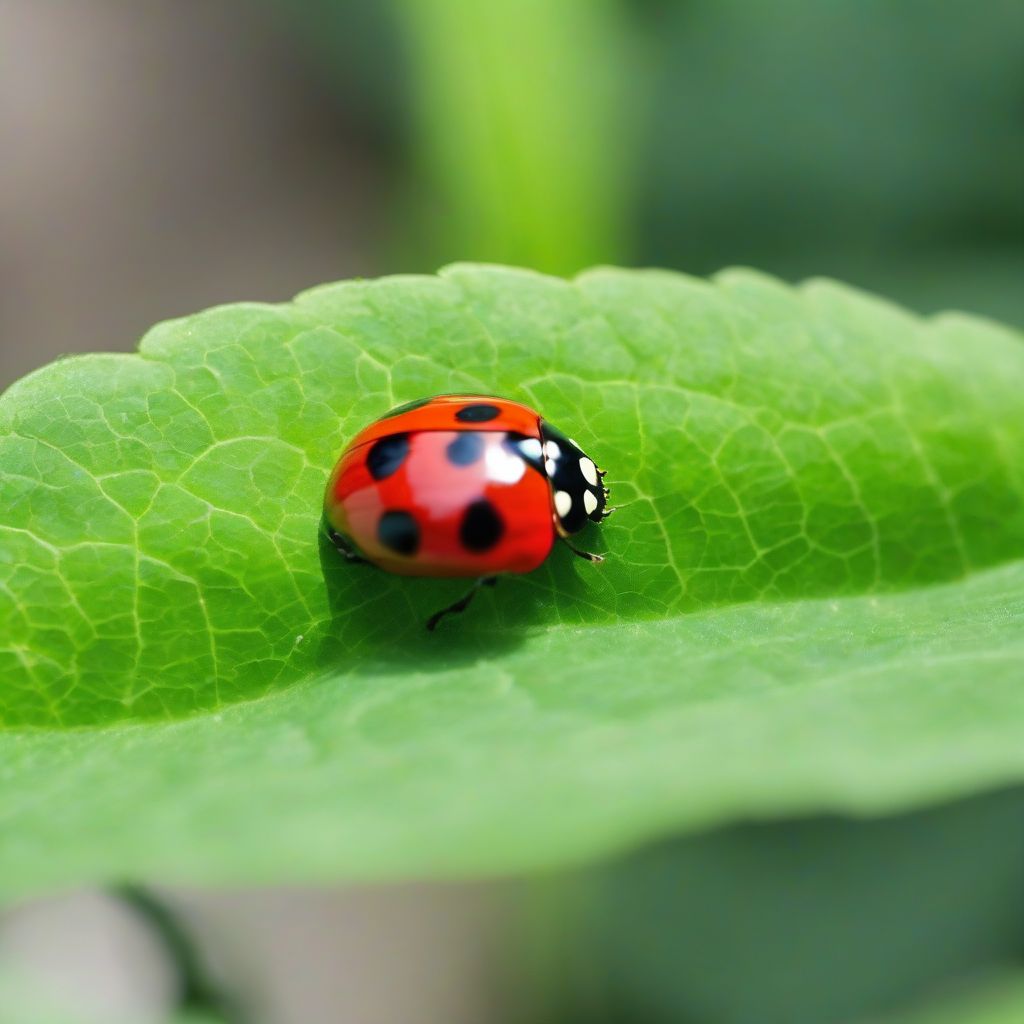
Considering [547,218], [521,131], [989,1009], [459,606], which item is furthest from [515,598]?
[521,131]

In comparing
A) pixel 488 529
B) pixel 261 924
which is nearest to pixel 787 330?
pixel 488 529

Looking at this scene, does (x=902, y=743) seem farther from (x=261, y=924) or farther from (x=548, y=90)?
(x=261, y=924)

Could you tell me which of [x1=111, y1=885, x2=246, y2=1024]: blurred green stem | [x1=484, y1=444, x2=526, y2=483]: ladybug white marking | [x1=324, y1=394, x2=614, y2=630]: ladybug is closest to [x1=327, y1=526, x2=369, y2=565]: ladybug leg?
[x1=324, y1=394, x2=614, y2=630]: ladybug

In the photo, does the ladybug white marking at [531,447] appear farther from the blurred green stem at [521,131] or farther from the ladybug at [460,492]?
the blurred green stem at [521,131]

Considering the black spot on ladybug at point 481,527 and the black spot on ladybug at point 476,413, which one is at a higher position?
the black spot on ladybug at point 476,413

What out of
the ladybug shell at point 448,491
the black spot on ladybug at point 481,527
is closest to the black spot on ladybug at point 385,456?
the ladybug shell at point 448,491

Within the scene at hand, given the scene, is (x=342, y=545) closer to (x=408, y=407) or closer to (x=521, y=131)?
(x=408, y=407)
